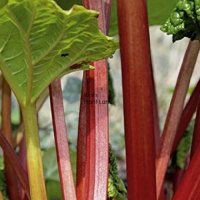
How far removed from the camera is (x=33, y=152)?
0.91m

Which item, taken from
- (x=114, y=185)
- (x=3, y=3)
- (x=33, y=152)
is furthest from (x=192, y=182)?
(x=3, y=3)

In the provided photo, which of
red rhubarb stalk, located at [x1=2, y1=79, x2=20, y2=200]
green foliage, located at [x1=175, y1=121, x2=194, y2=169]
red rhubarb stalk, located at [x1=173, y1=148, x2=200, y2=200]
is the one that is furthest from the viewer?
green foliage, located at [x1=175, y1=121, x2=194, y2=169]

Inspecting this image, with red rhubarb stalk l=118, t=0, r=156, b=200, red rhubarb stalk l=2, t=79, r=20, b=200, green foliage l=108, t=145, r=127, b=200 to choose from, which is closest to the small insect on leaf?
red rhubarb stalk l=118, t=0, r=156, b=200

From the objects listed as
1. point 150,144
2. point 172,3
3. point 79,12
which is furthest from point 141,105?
point 172,3

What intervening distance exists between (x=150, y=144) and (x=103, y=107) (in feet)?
0.33

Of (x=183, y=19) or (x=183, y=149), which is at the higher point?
(x=183, y=19)

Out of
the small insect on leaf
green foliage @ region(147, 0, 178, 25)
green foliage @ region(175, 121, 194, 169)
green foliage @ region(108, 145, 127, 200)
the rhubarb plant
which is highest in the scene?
green foliage @ region(147, 0, 178, 25)

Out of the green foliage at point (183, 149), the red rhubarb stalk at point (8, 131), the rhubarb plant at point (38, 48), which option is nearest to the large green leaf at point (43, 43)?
the rhubarb plant at point (38, 48)

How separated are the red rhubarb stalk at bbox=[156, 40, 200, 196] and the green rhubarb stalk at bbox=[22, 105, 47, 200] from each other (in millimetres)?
Result: 250

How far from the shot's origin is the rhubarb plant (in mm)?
771

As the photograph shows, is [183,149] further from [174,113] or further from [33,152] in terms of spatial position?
[33,152]

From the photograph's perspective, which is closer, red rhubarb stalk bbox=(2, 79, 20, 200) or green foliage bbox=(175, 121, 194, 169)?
red rhubarb stalk bbox=(2, 79, 20, 200)

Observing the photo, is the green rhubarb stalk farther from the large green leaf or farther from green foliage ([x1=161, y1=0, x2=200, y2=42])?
green foliage ([x1=161, y1=0, x2=200, y2=42])

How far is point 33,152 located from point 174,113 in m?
0.29
